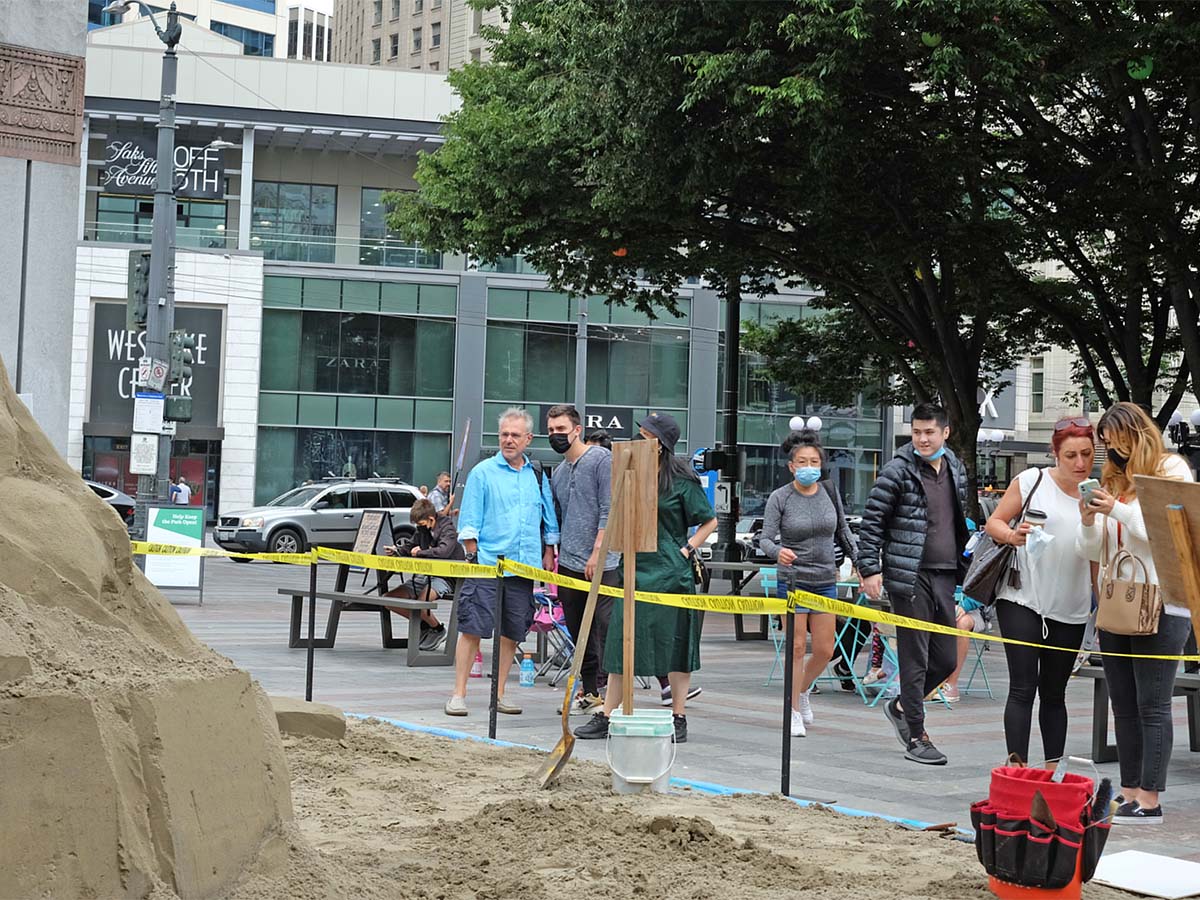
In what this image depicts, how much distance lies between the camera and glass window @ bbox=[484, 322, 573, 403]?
148ft

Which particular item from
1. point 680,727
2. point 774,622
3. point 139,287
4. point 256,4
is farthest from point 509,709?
point 256,4

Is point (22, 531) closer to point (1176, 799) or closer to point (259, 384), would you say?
point (1176, 799)

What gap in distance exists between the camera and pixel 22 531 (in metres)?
4.76

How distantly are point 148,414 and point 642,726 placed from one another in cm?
1544

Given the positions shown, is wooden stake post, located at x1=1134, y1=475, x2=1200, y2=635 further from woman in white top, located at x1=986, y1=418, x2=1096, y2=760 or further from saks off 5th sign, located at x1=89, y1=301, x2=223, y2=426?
saks off 5th sign, located at x1=89, y1=301, x2=223, y2=426

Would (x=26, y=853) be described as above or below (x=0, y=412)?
below

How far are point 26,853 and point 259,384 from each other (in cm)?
4009

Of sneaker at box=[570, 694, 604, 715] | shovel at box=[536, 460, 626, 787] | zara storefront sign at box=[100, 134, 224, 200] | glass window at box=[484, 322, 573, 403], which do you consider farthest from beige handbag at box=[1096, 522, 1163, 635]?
glass window at box=[484, 322, 573, 403]

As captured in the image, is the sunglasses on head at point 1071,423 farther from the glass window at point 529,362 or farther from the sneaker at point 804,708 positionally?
the glass window at point 529,362

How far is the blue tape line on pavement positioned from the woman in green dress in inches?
22.8

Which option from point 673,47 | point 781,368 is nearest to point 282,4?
point 781,368

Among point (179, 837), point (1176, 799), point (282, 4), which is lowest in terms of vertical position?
point (1176, 799)

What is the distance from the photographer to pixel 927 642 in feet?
28.5

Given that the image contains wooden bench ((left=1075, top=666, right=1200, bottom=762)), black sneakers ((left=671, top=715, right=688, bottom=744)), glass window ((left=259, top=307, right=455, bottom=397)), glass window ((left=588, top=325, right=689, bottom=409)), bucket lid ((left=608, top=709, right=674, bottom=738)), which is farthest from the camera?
glass window ((left=588, top=325, right=689, bottom=409))
